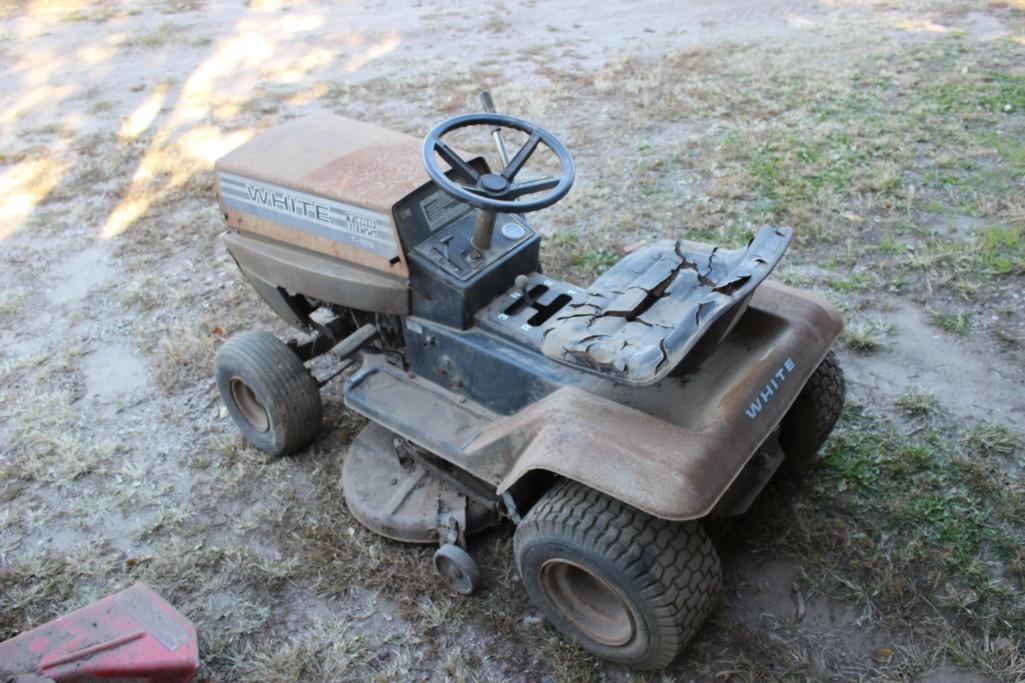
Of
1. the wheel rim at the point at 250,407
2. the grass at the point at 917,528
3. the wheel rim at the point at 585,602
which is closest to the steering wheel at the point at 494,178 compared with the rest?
the wheel rim at the point at 585,602

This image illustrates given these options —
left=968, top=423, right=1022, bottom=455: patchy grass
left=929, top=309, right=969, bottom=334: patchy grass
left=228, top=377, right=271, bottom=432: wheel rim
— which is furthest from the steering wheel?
left=929, top=309, right=969, bottom=334: patchy grass

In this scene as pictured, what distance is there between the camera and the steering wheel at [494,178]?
8.87 feet

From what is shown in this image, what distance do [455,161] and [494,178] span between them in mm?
165

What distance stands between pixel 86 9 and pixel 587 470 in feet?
36.9

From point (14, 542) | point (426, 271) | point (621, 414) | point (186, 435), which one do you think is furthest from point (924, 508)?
point (14, 542)

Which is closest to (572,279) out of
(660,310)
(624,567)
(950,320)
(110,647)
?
(950,320)

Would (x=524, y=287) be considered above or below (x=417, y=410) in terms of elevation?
above

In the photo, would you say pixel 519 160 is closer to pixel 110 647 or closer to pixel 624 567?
pixel 624 567

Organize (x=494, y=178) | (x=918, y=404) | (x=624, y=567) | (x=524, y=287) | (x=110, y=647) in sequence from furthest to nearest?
(x=918, y=404) < (x=524, y=287) < (x=494, y=178) < (x=110, y=647) < (x=624, y=567)

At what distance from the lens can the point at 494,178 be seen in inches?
115

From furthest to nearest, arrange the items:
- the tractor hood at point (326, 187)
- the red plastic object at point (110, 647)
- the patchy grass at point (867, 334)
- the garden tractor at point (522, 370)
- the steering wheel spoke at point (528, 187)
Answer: the patchy grass at point (867, 334)
the tractor hood at point (326, 187)
the steering wheel spoke at point (528, 187)
the red plastic object at point (110, 647)
the garden tractor at point (522, 370)

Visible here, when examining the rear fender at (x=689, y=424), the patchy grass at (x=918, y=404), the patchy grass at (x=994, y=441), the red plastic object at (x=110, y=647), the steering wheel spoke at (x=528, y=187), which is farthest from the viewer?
the patchy grass at (x=918, y=404)

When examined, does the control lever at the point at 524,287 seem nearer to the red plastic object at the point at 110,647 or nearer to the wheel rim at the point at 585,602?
the wheel rim at the point at 585,602

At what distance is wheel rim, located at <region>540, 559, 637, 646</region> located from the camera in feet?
8.35
